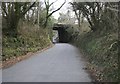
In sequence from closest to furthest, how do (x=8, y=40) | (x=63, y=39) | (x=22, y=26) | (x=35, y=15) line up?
(x=8, y=40) → (x=22, y=26) → (x=35, y=15) → (x=63, y=39)

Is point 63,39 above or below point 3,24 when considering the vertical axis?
below

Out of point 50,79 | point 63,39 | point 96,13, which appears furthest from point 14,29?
point 63,39

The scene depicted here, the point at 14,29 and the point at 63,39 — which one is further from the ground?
the point at 14,29

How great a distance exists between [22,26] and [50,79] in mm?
19923

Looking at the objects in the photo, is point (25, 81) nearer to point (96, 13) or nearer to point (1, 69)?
point (1, 69)

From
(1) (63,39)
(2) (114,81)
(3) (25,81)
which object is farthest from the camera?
(1) (63,39)

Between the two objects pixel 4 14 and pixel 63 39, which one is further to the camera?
pixel 63 39

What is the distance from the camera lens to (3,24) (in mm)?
28266

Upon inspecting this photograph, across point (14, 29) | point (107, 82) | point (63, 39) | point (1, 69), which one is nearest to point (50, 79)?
point (107, 82)

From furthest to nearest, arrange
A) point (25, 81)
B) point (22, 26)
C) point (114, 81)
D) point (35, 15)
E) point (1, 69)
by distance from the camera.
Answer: point (35, 15) → point (22, 26) → point (1, 69) → point (25, 81) → point (114, 81)

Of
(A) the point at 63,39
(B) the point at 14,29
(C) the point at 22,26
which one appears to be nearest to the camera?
(B) the point at 14,29

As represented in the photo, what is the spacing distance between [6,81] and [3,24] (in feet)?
58.2

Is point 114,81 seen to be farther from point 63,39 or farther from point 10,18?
point 63,39

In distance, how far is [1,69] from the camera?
14.6 m
